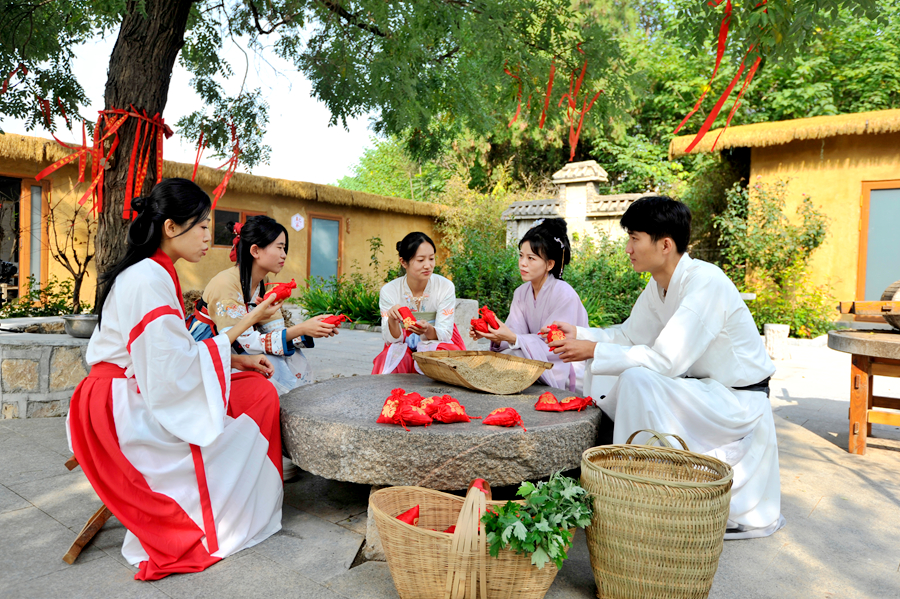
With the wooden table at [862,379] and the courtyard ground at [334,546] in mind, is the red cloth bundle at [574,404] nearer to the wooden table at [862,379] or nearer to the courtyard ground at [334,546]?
the courtyard ground at [334,546]

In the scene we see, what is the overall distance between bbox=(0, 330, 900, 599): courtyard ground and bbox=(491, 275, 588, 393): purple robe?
3.59ft

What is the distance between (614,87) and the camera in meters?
4.71

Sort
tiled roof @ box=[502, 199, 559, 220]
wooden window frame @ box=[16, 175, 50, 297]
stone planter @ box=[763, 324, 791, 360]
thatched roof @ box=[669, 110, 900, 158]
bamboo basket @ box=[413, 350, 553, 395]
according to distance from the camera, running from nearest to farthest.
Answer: bamboo basket @ box=[413, 350, 553, 395] → stone planter @ box=[763, 324, 791, 360] → wooden window frame @ box=[16, 175, 50, 297] → thatched roof @ box=[669, 110, 900, 158] → tiled roof @ box=[502, 199, 559, 220]

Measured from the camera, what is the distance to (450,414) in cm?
237

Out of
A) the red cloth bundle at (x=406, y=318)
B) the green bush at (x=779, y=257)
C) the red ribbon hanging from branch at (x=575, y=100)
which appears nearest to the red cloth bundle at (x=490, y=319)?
the red cloth bundle at (x=406, y=318)

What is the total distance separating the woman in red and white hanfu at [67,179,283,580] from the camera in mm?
2158

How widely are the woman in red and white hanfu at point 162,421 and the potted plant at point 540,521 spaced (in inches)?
42.8

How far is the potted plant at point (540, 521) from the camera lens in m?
1.76

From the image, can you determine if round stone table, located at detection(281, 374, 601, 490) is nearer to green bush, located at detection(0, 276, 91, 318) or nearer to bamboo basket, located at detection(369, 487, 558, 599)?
bamboo basket, located at detection(369, 487, 558, 599)

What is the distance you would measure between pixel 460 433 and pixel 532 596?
0.60 m

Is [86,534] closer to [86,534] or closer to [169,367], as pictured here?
[86,534]

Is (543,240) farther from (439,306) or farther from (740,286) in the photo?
(740,286)

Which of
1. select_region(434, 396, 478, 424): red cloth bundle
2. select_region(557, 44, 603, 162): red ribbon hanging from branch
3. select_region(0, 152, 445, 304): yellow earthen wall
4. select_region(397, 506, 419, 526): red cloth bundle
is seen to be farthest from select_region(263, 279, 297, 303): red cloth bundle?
select_region(0, 152, 445, 304): yellow earthen wall

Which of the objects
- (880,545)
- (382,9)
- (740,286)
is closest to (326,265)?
(740,286)
